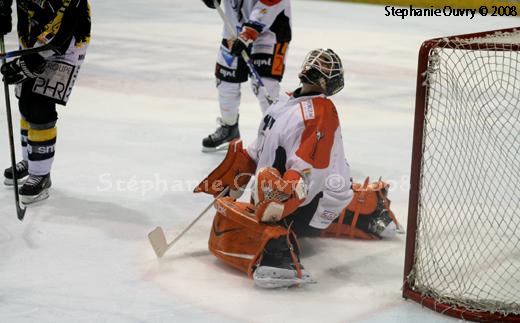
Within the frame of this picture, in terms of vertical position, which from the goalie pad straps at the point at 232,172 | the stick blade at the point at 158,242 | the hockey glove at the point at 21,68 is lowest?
the stick blade at the point at 158,242

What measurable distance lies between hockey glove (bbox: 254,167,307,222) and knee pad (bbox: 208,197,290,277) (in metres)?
0.06

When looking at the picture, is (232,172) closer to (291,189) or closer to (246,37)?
(291,189)

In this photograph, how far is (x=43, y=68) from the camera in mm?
3533

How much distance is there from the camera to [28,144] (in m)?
3.70

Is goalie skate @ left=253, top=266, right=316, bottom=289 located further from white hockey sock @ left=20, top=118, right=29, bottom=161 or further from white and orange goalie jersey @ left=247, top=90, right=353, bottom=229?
white hockey sock @ left=20, top=118, right=29, bottom=161

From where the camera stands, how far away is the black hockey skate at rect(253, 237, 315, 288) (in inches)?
108

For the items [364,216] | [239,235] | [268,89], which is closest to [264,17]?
[268,89]

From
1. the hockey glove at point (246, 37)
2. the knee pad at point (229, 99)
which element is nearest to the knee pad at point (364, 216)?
the hockey glove at point (246, 37)

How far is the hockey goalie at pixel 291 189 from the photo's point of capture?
2.76 m

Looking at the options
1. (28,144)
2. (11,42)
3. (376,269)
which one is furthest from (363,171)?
(11,42)

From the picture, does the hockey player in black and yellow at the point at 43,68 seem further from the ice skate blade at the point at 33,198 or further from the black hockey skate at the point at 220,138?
the black hockey skate at the point at 220,138

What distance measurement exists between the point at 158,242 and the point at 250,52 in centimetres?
151

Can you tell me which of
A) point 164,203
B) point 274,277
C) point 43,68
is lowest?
point 164,203

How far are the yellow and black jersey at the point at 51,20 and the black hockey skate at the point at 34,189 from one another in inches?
22.2
